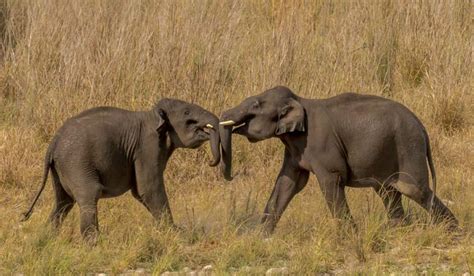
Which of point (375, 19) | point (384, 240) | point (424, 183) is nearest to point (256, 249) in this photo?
point (384, 240)

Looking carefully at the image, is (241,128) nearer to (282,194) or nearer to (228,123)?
(228,123)

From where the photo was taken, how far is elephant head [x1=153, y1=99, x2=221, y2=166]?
7.84 meters

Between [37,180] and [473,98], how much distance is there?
169 inches

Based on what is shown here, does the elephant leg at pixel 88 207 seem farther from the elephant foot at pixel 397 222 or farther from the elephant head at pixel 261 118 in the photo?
the elephant foot at pixel 397 222

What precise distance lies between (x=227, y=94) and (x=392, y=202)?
2489 mm

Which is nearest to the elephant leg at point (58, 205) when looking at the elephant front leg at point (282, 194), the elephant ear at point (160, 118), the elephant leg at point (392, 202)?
the elephant ear at point (160, 118)

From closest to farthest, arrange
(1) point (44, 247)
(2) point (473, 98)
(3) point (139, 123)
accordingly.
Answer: (1) point (44, 247) < (3) point (139, 123) < (2) point (473, 98)

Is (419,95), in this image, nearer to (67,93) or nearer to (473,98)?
(473,98)

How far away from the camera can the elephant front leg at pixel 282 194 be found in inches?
312

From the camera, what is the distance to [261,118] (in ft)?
25.9

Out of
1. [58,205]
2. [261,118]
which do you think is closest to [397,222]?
[261,118]

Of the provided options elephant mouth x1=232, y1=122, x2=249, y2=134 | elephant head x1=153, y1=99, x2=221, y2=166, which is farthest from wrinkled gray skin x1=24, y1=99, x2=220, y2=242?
elephant mouth x1=232, y1=122, x2=249, y2=134

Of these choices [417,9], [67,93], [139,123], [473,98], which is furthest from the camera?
[417,9]

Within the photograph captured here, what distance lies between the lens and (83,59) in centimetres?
1020
